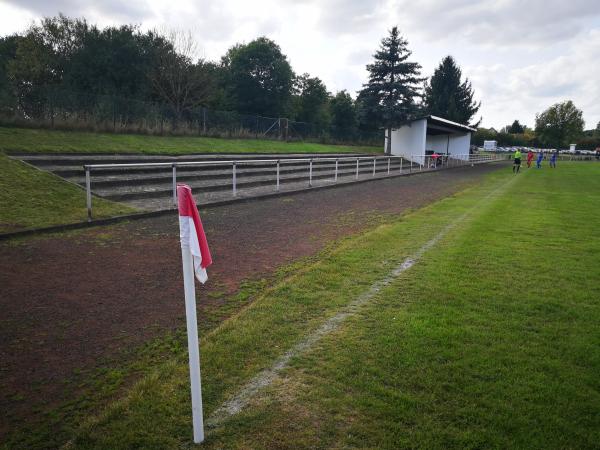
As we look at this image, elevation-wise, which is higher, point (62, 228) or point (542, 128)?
point (542, 128)

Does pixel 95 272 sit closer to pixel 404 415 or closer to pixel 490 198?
pixel 404 415

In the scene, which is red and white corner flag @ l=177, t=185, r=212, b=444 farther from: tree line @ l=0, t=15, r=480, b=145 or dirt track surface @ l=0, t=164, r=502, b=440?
tree line @ l=0, t=15, r=480, b=145

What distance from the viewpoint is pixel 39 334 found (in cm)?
381

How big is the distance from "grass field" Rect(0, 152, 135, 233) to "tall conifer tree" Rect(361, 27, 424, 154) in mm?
30591

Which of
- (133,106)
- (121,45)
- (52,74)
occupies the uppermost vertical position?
(121,45)

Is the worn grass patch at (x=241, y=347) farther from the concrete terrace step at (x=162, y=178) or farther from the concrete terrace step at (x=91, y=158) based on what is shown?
A: the concrete terrace step at (x=91, y=158)

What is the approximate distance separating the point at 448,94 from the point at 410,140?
3015cm

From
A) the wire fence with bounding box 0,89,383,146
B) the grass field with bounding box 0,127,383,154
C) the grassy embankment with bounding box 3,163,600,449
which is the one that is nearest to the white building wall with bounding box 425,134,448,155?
the wire fence with bounding box 0,89,383,146

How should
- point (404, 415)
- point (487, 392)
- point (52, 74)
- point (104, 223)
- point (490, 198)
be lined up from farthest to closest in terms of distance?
point (52, 74) → point (490, 198) → point (104, 223) → point (487, 392) → point (404, 415)

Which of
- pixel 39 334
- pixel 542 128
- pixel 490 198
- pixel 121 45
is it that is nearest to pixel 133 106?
pixel 121 45

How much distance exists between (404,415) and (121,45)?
3732cm

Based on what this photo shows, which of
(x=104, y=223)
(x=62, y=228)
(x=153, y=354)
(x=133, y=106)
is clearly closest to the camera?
(x=153, y=354)

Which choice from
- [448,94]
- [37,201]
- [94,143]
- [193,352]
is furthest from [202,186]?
[448,94]

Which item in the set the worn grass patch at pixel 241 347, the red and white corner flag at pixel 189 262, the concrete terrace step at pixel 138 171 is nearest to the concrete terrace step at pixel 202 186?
the concrete terrace step at pixel 138 171
